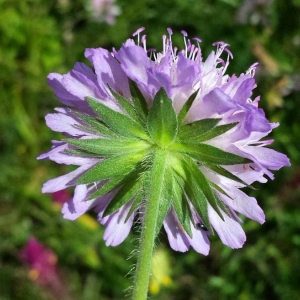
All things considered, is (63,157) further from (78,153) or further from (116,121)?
(116,121)

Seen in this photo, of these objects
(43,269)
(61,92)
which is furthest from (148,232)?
(43,269)

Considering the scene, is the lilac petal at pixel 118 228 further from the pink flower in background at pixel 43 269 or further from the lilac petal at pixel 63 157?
the pink flower in background at pixel 43 269

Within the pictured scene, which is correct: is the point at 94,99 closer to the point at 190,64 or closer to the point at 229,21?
the point at 190,64

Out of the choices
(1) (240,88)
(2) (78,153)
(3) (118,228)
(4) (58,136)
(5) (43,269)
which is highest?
(1) (240,88)

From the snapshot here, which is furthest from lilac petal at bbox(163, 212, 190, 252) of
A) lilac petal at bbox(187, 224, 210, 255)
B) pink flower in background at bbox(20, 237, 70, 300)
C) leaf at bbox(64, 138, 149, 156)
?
pink flower in background at bbox(20, 237, 70, 300)

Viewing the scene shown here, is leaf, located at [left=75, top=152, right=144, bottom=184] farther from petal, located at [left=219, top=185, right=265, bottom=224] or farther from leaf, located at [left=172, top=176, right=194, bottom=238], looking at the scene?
petal, located at [left=219, top=185, right=265, bottom=224]

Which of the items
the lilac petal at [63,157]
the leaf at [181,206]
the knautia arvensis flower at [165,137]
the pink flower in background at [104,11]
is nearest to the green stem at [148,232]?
the knautia arvensis flower at [165,137]
